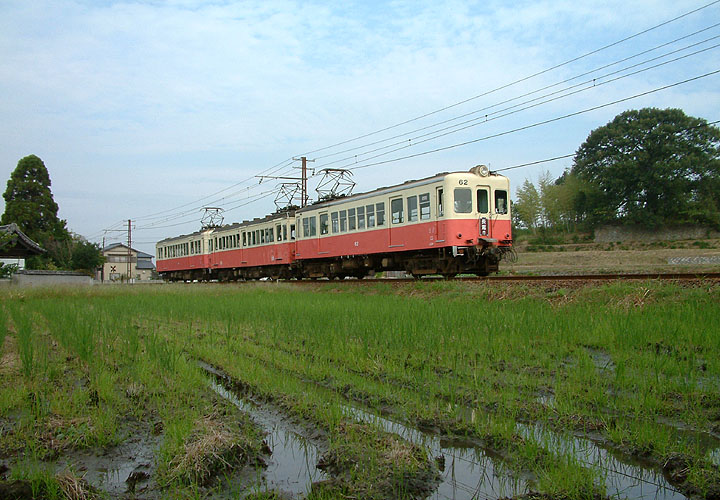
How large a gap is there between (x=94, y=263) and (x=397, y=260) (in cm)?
3683

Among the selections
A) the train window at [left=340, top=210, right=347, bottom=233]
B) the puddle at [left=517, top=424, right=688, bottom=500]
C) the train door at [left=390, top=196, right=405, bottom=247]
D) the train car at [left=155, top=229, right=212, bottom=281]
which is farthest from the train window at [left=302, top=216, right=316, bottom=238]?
the puddle at [left=517, top=424, right=688, bottom=500]

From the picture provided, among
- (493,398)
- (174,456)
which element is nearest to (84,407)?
(174,456)

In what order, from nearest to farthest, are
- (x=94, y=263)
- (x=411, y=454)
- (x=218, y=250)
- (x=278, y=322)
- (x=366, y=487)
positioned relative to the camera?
(x=366, y=487)
(x=411, y=454)
(x=278, y=322)
(x=218, y=250)
(x=94, y=263)

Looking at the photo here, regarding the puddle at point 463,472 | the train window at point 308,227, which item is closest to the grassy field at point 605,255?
the train window at point 308,227

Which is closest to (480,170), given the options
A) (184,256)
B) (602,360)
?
(602,360)

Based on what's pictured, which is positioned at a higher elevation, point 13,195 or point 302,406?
point 13,195

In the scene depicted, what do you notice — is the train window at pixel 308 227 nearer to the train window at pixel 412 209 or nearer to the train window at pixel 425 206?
the train window at pixel 412 209

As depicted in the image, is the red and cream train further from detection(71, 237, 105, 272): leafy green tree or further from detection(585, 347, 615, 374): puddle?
detection(71, 237, 105, 272): leafy green tree

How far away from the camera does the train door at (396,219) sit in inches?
642

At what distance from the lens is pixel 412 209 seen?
15.9 meters

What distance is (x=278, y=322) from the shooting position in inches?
329

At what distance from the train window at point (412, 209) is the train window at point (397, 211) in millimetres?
330

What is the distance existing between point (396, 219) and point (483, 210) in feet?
8.88

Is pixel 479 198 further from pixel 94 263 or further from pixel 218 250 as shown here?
pixel 94 263
